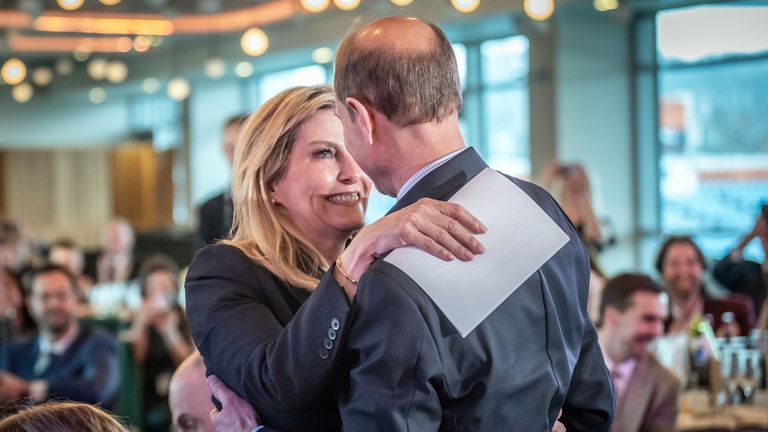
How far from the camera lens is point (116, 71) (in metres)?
14.0

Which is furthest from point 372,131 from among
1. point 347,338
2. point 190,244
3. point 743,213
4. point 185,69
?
point 185,69

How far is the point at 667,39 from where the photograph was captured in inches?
399

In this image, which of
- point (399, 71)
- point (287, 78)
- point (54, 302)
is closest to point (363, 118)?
point (399, 71)

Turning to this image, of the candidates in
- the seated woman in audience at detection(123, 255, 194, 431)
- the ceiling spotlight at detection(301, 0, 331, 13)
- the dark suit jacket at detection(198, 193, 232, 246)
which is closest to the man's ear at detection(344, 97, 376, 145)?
the dark suit jacket at detection(198, 193, 232, 246)

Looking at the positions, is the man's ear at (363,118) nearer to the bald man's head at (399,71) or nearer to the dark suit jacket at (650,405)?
the bald man's head at (399,71)

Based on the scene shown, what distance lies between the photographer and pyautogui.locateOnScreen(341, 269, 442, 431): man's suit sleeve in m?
1.35

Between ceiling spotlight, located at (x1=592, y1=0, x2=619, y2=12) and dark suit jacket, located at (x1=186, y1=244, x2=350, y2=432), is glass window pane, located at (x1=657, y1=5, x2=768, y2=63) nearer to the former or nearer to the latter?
ceiling spotlight, located at (x1=592, y1=0, x2=619, y2=12)

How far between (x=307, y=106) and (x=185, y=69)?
13590 millimetres

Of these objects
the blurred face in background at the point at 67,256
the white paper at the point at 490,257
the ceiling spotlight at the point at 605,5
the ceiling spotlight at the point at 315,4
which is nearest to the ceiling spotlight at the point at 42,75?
the blurred face in background at the point at 67,256

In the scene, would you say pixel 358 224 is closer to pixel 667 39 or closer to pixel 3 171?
pixel 667 39

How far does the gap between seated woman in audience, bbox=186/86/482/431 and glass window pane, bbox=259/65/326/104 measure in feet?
38.5

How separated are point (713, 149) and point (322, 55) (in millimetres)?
5304

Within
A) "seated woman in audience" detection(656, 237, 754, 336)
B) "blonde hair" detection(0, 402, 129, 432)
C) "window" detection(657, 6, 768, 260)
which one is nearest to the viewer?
"blonde hair" detection(0, 402, 129, 432)

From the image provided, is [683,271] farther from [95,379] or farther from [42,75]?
[42,75]
